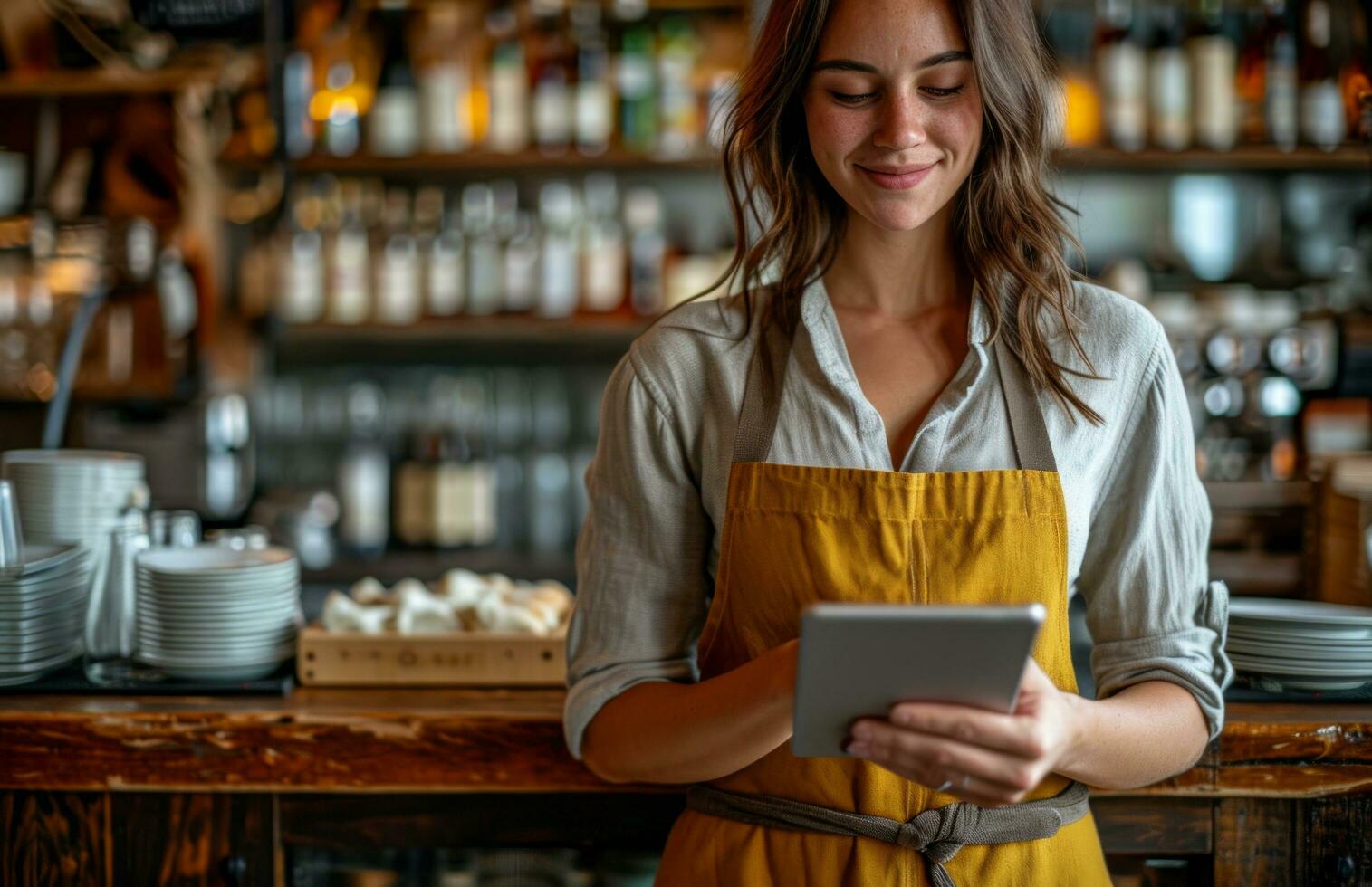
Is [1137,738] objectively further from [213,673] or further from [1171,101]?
[1171,101]

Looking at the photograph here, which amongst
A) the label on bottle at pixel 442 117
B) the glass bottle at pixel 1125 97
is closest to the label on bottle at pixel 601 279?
the label on bottle at pixel 442 117

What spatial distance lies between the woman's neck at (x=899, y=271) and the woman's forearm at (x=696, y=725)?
385mm

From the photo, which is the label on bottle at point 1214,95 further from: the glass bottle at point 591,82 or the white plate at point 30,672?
the white plate at point 30,672

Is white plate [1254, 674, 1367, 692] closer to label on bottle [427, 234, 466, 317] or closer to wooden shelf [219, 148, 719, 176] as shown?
wooden shelf [219, 148, 719, 176]

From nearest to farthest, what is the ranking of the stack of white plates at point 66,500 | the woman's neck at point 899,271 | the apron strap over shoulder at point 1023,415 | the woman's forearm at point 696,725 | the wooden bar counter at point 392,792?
the woman's forearm at point 696,725, the apron strap over shoulder at point 1023,415, the woman's neck at point 899,271, the wooden bar counter at point 392,792, the stack of white plates at point 66,500

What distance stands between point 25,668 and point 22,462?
345mm

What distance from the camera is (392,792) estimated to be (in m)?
1.40

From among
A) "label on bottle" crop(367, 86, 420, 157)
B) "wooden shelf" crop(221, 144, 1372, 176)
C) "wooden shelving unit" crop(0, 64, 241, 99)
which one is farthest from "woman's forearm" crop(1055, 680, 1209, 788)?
"wooden shelving unit" crop(0, 64, 241, 99)

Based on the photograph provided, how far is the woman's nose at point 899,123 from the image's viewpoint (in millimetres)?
1048

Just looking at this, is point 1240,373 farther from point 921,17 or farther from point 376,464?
point 376,464

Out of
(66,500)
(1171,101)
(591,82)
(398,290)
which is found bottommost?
(66,500)

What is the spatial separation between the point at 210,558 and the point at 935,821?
3.07 ft

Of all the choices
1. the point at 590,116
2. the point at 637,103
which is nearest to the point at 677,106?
the point at 637,103

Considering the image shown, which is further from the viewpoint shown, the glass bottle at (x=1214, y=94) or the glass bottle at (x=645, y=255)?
the glass bottle at (x=645, y=255)
